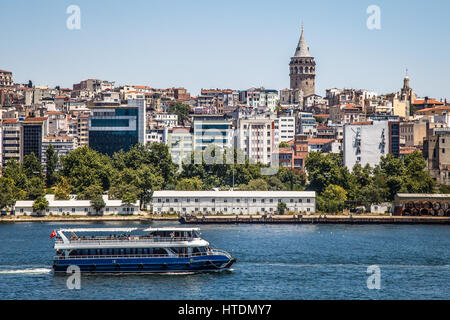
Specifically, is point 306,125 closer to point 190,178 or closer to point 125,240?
point 190,178

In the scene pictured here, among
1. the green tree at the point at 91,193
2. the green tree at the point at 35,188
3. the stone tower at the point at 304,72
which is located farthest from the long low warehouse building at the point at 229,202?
the stone tower at the point at 304,72

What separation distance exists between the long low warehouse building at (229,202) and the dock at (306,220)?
6.25 ft

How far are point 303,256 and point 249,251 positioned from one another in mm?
3346

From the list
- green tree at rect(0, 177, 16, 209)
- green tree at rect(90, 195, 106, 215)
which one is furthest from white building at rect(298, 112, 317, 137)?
green tree at rect(0, 177, 16, 209)

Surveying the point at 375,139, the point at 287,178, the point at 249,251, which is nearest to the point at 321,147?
the point at 375,139

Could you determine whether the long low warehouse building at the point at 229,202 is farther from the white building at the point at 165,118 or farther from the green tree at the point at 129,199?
the white building at the point at 165,118

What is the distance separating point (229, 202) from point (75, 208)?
12.9 metres

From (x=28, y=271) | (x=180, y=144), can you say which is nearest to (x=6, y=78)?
(x=180, y=144)

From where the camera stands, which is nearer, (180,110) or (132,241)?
(132,241)

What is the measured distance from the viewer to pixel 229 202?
71.1 metres

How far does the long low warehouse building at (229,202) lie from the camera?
70.4 m

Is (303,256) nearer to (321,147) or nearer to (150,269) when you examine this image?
(150,269)

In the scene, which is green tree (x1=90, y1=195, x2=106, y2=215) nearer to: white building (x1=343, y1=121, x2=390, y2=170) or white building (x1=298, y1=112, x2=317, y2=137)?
white building (x1=343, y1=121, x2=390, y2=170)

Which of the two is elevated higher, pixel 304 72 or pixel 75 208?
pixel 304 72
